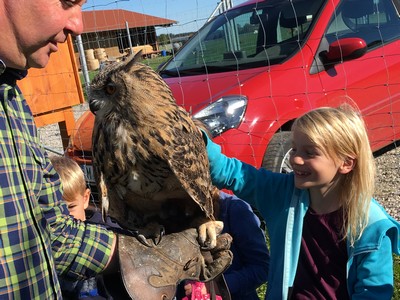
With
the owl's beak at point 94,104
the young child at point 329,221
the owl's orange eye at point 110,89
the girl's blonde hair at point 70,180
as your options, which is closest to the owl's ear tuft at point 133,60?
the owl's orange eye at point 110,89

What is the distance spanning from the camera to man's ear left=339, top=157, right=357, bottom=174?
215 cm

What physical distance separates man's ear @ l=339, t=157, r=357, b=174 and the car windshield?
215 centimetres

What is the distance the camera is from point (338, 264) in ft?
6.88

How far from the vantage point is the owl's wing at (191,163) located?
2369mm

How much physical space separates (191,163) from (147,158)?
0.70 feet

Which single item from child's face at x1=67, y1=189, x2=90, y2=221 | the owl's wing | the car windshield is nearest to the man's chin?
the owl's wing

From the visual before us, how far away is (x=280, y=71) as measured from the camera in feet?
13.3

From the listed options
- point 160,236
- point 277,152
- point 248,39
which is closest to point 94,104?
point 160,236

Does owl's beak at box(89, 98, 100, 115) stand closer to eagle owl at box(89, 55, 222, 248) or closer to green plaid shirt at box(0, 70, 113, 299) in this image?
eagle owl at box(89, 55, 222, 248)

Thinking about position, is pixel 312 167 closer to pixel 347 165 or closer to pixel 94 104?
pixel 347 165

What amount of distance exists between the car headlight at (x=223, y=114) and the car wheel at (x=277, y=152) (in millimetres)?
366

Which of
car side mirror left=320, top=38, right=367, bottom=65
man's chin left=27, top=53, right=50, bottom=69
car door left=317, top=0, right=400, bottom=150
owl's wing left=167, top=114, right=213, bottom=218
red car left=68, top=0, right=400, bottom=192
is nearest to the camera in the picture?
man's chin left=27, top=53, right=50, bottom=69

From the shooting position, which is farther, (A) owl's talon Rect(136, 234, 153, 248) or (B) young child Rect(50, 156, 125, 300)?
(B) young child Rect(50, 156, 125, 300)

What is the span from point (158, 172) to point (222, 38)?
8.72 ft
